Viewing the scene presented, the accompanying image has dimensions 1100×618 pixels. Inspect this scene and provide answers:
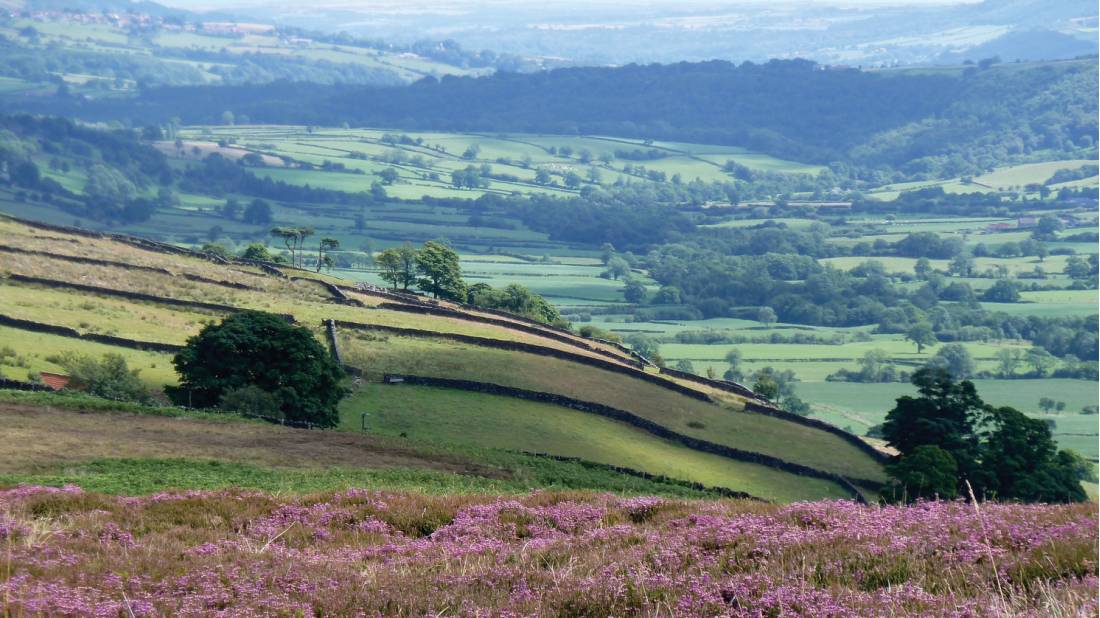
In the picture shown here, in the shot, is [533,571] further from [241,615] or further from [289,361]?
[289,361]

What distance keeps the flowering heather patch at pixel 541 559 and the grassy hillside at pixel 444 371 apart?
1668 cm

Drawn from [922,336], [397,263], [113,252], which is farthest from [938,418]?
[922,336]

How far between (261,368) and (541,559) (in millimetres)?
38234

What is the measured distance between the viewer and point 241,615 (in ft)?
48.9

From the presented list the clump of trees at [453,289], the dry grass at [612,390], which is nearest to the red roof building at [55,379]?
the dry grass at [612,390]

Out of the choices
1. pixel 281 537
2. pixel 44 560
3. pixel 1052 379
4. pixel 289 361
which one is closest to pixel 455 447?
pixel 289 361

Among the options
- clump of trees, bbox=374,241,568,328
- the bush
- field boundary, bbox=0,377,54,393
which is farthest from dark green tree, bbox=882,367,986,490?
clump of trees, bbox=374,241,568,328

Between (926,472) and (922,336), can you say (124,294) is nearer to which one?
(926,472)

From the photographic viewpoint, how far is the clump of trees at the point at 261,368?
5271 centimetres

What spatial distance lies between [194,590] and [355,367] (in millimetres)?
49381

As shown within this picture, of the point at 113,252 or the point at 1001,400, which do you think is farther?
the point at 1001,400

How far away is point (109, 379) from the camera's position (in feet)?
175

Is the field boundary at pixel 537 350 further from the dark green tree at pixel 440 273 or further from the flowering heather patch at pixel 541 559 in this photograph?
the flowering heather patch at pixel 541 559

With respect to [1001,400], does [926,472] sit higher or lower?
higher
